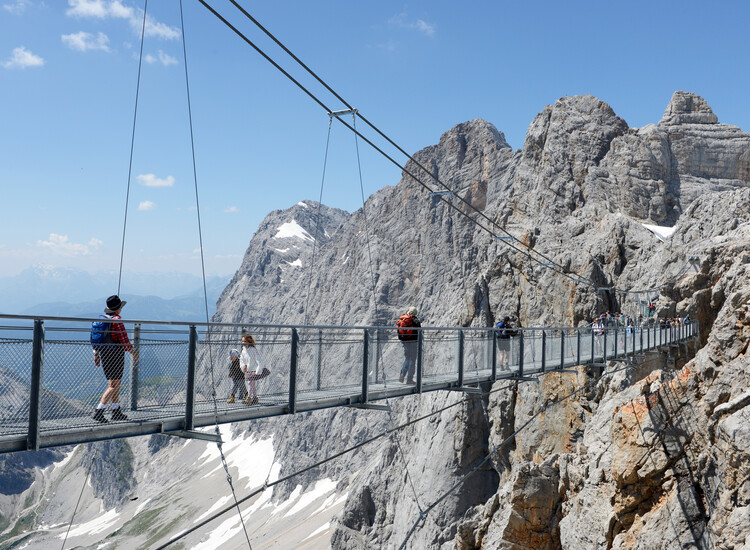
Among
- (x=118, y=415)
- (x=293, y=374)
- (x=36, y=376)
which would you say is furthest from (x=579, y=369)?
(x=36, y=376)

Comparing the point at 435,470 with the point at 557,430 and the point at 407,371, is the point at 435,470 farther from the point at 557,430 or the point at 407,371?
the point at 407,371

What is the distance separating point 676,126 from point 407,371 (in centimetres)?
5098

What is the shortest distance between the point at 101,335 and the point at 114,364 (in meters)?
0.32

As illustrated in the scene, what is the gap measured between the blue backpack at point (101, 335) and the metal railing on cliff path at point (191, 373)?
0.38 feet

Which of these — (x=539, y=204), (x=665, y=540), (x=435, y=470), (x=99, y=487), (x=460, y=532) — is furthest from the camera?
(x=99, y=487)

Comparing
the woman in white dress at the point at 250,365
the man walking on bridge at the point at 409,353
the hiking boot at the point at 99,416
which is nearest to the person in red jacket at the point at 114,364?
the hiking boot at the point at 99,416

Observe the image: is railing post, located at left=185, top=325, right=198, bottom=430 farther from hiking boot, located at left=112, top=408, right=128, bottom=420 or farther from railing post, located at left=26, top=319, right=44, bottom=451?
railing post, located at left=26, top=319, right=44, bottom=451

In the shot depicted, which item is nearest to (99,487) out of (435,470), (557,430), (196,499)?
(196,499)

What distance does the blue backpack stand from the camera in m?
5.70

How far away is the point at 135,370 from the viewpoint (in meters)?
6.12

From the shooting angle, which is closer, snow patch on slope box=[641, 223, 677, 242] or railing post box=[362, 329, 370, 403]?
railing post box=[362, 329, 370, 403]

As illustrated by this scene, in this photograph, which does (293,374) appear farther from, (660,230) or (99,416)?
(660,230)

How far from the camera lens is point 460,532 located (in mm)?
20562

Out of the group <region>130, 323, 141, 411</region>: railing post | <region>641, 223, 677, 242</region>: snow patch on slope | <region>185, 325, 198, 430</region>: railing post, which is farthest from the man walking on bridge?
<region>641, 223, 677, 242</region>: snow patch on slope
